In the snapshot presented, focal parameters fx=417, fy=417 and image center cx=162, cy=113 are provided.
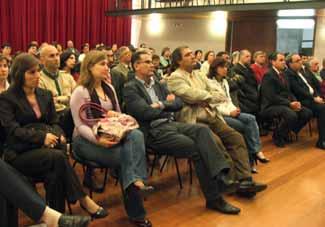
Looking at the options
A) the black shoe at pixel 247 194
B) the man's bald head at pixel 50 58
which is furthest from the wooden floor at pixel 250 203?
the man's bald head at pixel 50 58

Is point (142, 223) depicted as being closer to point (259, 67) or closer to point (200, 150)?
point (200, 150)

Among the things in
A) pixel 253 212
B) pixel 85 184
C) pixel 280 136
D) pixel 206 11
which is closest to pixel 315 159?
pixel 280 136

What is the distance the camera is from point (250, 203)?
351 cm

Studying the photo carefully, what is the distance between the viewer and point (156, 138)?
3320mm

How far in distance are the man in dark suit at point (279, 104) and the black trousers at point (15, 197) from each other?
369 cm

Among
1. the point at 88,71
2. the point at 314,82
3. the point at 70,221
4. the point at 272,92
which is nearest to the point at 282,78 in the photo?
the point at 272,92

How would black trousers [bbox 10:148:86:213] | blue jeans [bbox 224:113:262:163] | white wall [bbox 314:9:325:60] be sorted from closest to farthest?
black trousers [bbox 10:148:86:213] < blue jeans [bbox 224:113:262:163] < white wall [bbox 314:9:325:60]

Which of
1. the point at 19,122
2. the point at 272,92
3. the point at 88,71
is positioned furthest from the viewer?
the point at 272,92

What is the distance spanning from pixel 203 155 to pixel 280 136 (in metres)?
2.50

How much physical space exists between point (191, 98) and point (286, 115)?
2122 mm

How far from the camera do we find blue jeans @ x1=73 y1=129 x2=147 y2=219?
2.83m

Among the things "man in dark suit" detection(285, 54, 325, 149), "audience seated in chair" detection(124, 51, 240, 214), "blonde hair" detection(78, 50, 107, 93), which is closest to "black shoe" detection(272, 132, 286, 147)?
"man in dark suit" detection(285, 54, 325, 149)

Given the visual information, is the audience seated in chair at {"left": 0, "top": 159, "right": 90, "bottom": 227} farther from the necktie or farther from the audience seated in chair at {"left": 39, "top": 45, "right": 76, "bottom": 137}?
the necktie

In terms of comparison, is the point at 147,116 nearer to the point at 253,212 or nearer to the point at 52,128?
the point at 52,128
